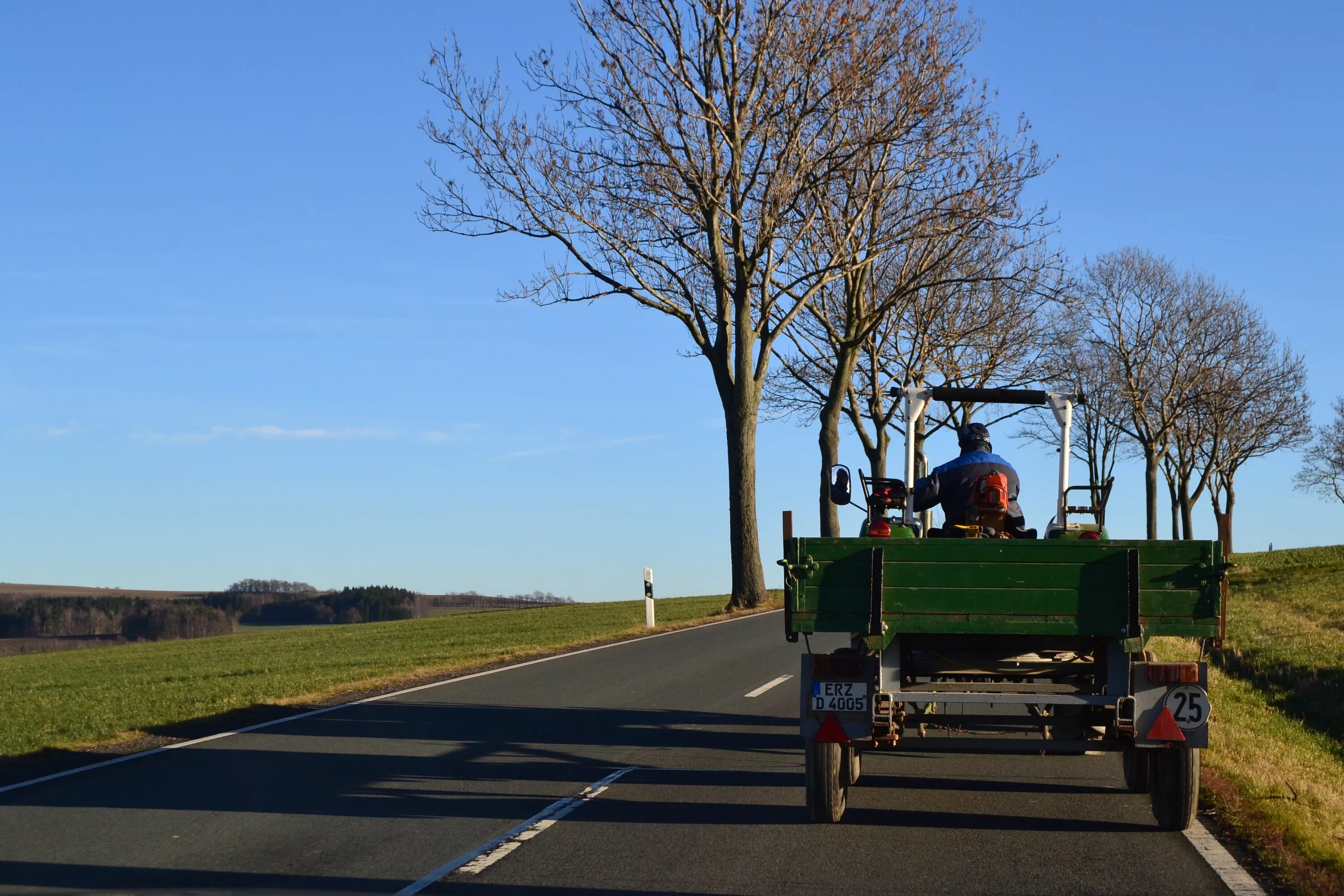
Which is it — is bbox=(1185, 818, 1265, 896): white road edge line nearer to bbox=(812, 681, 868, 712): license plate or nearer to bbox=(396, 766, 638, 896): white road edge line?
bbox=(812, 681, 868, 712): license plate

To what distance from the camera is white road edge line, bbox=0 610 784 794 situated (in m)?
9.21

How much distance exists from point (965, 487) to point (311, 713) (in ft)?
23.4

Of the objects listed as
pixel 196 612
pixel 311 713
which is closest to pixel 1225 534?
pixel 311 713

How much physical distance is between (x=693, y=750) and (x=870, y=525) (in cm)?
259

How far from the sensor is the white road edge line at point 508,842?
20.0 feet

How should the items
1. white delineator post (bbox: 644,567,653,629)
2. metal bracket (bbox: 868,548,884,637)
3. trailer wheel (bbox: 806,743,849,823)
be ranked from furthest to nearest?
white delineator post (bbox: 644,567,653,629) < trailer wheel (bbox: 806,743,849,823) < metal bracket (bbox: 868,548,884,637)

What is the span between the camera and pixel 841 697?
688 cm

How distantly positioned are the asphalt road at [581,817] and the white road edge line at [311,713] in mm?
192

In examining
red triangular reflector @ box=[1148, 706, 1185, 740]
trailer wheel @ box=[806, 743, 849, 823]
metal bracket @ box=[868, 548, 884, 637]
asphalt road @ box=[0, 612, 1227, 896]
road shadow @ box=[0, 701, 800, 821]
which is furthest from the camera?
road shadow @ box=[0, 701, 800, 821]

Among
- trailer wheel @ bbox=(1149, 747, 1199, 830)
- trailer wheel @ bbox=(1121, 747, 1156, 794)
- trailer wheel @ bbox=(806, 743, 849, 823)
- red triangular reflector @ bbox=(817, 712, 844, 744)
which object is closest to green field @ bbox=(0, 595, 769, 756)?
trailer wheel @ bbox=(806, 743, 849, 823)

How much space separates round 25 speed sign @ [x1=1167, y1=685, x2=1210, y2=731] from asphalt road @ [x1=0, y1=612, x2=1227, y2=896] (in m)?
0.66

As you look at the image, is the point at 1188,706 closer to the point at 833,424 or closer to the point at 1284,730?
the point at 1284,730

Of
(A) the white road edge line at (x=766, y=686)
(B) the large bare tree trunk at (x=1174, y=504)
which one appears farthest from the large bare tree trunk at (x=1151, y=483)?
(A) the white road edge line at (x=766, y=686)

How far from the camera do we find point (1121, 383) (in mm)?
46531
